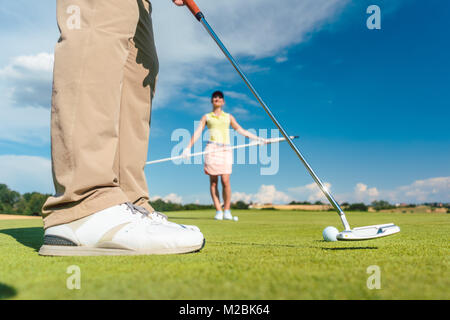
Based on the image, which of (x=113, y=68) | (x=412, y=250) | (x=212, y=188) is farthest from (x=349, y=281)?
(x=212, y=188)

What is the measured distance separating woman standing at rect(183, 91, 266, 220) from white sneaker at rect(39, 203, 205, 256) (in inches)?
243

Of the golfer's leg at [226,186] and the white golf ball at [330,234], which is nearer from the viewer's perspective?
the white golf ball at [330,234]

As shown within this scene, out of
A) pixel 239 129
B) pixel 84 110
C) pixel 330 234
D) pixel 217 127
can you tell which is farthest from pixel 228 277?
pixel 239 129

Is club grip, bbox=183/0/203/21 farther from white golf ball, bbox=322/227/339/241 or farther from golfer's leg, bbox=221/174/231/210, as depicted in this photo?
golfer's leg, bbox=221/174/231/210

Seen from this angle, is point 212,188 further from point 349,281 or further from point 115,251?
point 349,281

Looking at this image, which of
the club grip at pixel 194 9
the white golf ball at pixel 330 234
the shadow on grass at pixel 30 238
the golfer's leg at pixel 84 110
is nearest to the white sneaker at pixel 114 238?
the golfer's leg at pixel 84 110

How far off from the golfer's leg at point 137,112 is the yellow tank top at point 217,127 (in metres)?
5.89

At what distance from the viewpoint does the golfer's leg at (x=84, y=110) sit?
1.64m

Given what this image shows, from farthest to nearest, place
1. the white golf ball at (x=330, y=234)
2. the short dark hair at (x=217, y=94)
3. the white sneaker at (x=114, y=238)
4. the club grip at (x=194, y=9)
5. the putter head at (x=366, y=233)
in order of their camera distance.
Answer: the short dark hair at (x=217, y=94) < the club grip at (x=194, y=9) < the white golf ball at (x=330, y=234) < the putter head at (x=366, y=233) < the white sneaker at (x=114, y=238)

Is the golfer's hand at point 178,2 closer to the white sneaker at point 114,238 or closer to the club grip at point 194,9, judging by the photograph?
the club grip at point 194,9

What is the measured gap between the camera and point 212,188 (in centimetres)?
812

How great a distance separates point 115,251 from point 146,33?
1.41 metres

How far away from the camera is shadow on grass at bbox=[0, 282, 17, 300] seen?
904 mm

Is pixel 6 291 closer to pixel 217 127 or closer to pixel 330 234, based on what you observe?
pixel 330 234
